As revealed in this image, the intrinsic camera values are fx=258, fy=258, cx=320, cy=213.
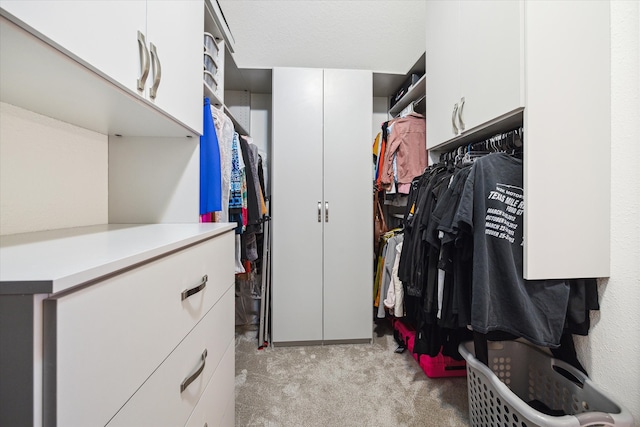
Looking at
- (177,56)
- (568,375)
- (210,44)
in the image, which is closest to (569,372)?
(568,375)

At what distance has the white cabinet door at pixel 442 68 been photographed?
4.43ft

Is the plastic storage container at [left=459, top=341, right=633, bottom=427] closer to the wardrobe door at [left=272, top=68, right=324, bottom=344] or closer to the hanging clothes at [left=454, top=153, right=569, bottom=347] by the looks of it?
the hanging clothes at [left=454, top=153, right=569, bottom=347]

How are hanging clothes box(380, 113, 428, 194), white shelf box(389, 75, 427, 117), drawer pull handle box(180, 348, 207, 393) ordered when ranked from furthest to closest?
1. hanging clothes box(380, 113, 428, 194)
2. white shelf box(389, 75, 427, 117)
3. drawer pull handle box(180, 348, 207, 393)

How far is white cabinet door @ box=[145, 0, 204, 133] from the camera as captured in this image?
843 mm

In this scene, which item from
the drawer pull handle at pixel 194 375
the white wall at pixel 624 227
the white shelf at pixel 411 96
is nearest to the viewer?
the drawer pull handle at pixel 194 375

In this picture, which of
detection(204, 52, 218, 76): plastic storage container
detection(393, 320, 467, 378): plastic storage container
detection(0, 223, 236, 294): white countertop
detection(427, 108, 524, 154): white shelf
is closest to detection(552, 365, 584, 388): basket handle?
detection(393, 320, 467, 378): plastic storage container

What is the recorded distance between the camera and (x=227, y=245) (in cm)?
102

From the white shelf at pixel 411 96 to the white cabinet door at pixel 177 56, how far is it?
1412mm

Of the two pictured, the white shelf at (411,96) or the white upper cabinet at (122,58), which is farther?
the white shelf at (411,96)

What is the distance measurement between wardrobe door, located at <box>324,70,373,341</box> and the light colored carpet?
26 centimetres

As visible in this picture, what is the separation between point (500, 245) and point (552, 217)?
200 millimetres

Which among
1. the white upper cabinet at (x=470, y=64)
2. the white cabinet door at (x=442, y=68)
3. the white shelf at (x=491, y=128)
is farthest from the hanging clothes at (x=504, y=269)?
the white cabinet door at (x=442, y=68)

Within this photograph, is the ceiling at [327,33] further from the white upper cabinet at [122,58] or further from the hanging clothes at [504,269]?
the hanging clothes at [504,269]

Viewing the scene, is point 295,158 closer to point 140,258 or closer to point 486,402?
point 140,258
